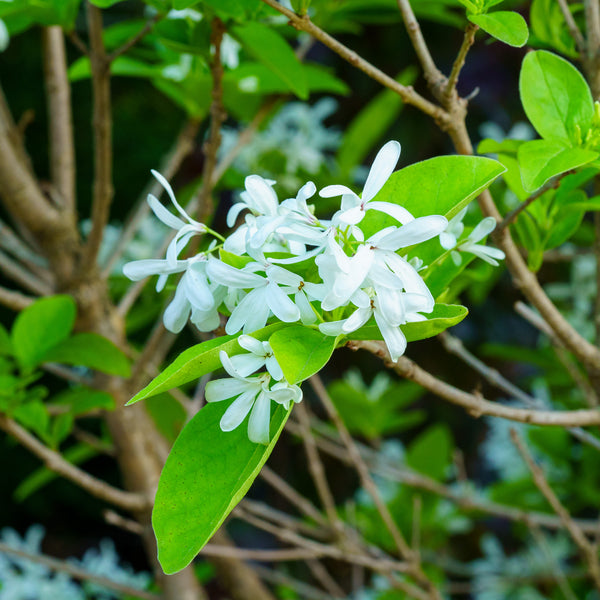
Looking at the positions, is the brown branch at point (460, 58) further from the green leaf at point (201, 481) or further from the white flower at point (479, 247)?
the green leaf at point (201, 481)

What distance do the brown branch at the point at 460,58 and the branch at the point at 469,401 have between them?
185 millimetres

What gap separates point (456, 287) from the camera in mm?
592

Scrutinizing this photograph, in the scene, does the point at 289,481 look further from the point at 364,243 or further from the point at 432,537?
the point at 364,243

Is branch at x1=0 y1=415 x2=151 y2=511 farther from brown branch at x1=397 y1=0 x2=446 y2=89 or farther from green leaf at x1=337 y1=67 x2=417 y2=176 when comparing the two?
green leaf at x1=337 y1=67 x2=417 y2=176

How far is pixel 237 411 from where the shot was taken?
36cm

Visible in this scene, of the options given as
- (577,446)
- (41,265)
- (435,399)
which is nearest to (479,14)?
(41,265)

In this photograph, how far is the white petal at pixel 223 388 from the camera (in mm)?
362

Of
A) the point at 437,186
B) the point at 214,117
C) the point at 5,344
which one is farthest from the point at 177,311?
the point at 5,344

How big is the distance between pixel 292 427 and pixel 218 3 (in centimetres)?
67

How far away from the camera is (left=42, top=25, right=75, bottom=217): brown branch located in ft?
2.70

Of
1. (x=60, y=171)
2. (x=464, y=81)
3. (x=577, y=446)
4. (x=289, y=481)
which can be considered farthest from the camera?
(x=289, y=481)

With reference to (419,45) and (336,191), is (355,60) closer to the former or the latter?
(419,45)

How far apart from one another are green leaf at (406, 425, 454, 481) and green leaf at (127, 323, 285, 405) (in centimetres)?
92

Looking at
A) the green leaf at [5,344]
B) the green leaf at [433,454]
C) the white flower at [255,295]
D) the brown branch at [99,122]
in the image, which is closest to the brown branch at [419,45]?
the white flower at [255,295]
